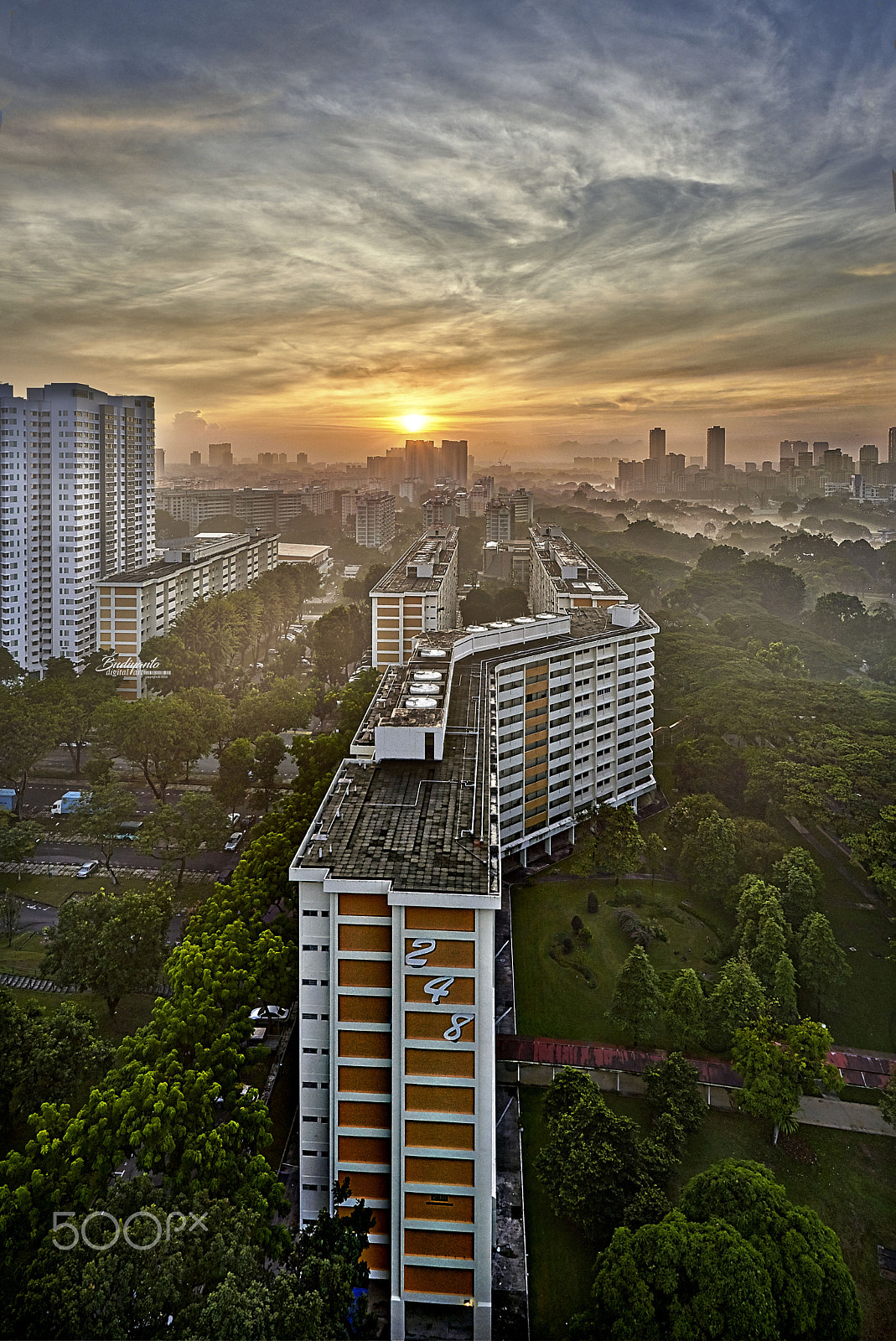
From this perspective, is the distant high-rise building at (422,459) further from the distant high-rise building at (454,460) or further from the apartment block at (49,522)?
the apartment block at (49,522)

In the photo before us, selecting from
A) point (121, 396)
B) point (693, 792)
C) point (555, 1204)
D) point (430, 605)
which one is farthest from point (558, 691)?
point (121, 396)

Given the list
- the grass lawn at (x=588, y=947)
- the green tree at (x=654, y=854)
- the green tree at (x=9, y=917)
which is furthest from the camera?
the green tree at (x=654, y=854)

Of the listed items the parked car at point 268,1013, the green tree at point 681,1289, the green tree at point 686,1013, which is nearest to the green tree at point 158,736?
the parked car at point 268,1013

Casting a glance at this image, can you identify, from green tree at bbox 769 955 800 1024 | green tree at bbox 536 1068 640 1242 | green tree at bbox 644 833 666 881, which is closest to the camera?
green tree at bbox 536 1068 640 1242

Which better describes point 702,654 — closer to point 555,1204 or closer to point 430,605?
point 430,605

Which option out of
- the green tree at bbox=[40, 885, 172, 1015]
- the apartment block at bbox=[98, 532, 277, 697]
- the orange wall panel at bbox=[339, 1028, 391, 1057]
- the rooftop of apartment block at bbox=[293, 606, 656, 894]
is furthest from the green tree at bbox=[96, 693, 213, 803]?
the orange wall panel at bbox=[339, 1028, 391, 1057]

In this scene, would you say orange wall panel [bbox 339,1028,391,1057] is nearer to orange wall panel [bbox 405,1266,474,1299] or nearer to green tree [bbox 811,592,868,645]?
orange wall panel [bbox 405,1266,474,1299]
